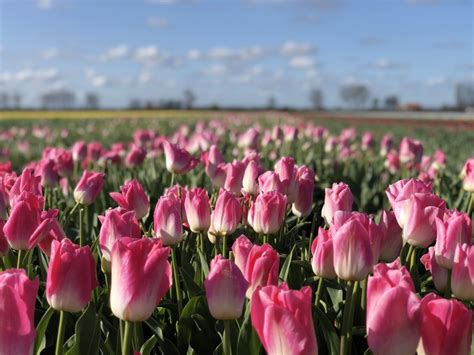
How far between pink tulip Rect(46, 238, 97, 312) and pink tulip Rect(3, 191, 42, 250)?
39 centimetres

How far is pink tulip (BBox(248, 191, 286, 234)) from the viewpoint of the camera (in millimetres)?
1896

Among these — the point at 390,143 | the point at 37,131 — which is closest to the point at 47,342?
the point at 390,143

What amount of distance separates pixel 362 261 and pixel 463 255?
237 millimetres

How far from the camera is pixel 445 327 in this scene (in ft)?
3.51

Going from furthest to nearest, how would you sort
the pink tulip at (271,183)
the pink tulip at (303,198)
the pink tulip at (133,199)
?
the pink tulip at (303,198), the pink tulip at (271,183), the pink tulip at (133,199)

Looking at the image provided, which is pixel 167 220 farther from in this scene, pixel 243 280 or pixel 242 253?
pixel 243 280

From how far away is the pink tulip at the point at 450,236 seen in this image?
1543mm

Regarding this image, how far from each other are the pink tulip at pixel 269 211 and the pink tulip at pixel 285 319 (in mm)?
804


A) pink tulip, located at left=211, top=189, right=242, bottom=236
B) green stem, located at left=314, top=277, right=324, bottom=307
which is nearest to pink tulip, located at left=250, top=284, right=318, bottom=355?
green stem, located at left=314, top=277, right=324, bottom=307

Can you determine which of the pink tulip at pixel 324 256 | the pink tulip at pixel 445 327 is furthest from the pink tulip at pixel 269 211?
the pink tulip at pixel 445 327

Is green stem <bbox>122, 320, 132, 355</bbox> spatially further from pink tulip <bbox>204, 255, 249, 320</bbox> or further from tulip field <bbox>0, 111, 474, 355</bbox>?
pink tulip <bbox>204, 255, 249, 320</bbox>

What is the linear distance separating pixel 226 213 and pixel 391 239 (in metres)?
0.50

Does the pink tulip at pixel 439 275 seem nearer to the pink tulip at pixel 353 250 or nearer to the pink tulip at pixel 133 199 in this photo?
the pink tulip at pixel 353 250

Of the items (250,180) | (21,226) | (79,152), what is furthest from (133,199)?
(79,152)
